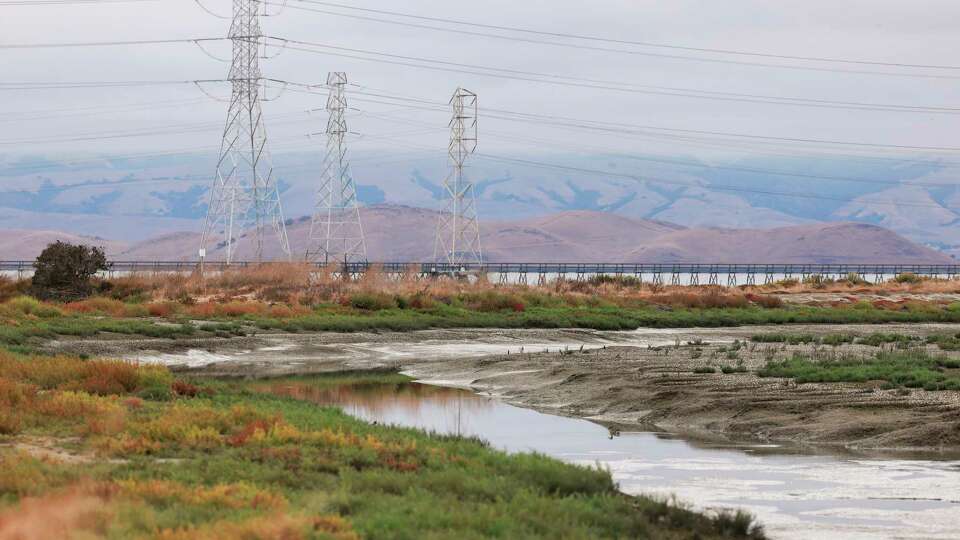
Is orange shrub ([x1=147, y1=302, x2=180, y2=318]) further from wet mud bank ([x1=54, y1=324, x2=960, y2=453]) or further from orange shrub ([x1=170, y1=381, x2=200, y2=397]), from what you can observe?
orange shrub ([x1=170, y1=381, x2=200, y2=397])

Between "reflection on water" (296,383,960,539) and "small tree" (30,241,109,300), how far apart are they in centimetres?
3192

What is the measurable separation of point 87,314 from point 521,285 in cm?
3001

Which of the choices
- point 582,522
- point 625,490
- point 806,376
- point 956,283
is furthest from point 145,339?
point 956,283

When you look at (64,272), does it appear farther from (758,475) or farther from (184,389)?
(758,475)

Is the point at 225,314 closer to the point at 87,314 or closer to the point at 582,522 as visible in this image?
the point at 87,314

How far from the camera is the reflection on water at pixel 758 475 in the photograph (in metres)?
15.1

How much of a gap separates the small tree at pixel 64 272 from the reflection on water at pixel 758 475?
105 ft

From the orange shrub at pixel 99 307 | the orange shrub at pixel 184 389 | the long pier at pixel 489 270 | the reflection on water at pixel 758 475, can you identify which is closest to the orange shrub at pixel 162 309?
the orange shrub at pixel 99 307

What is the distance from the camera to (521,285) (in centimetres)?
7275

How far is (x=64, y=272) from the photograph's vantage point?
56.2 metres

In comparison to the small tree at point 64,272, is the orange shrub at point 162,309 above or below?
below

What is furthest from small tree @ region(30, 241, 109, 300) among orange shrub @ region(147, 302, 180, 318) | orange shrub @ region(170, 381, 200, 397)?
orange shrub @ region(170, 381, 200, 397)

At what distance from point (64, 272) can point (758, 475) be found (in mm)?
43081

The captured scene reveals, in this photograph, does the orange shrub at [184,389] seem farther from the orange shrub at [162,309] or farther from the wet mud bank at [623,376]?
the orange shrub at [162,309]
